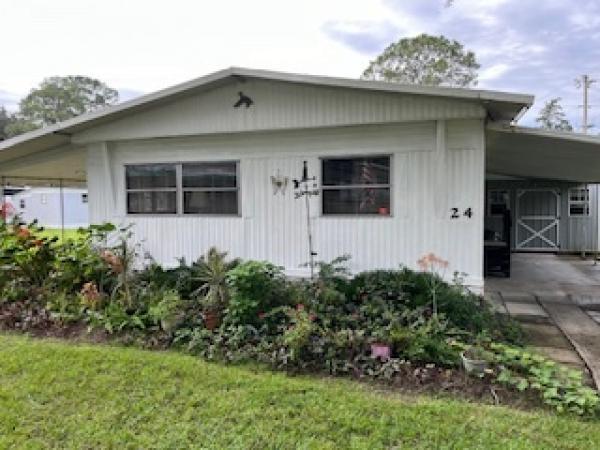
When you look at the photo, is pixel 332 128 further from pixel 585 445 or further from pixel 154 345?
pixel 585 445

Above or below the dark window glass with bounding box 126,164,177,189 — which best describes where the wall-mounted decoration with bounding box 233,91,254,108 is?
above

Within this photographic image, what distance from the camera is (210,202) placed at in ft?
24.1

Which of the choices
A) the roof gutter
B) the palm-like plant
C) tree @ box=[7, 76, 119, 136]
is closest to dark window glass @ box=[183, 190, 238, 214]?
the palm-like plant

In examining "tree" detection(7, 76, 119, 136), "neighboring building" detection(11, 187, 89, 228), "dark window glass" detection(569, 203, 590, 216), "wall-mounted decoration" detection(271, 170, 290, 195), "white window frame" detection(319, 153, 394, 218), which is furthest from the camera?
"tree" detection(7, 76, 119, 136)

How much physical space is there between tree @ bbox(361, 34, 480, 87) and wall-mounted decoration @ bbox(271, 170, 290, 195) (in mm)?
22724

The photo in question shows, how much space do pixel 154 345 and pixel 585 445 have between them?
3.84 metres

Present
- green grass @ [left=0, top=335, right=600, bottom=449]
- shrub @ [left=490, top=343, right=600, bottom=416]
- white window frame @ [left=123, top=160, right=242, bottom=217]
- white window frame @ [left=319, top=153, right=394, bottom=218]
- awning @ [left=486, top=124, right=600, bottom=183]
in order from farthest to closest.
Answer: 1. white window frame @ [left=123, top=160, right=242, bottom=217]
2. white window frame @ [left=319, top=153, right=394, bottom=218]
3. awning @ [left=486, top=124, right=600, bottom=183]
4. shrub @ [left=490, top=343, right=600, bottom=416]
5. green grass @ [left=0, top=335, right=600, bottom=449]

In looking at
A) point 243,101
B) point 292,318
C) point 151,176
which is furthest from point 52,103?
point 292,318

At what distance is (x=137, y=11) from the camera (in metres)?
7.68

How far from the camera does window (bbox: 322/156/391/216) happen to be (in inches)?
250

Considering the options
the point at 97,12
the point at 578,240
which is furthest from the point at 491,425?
the point at 578,240

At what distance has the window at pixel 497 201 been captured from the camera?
40.7ft

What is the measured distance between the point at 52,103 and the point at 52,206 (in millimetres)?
20239

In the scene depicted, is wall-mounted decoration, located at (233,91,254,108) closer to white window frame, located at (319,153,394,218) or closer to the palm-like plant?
white window frame, located at (319,153,394,218)
